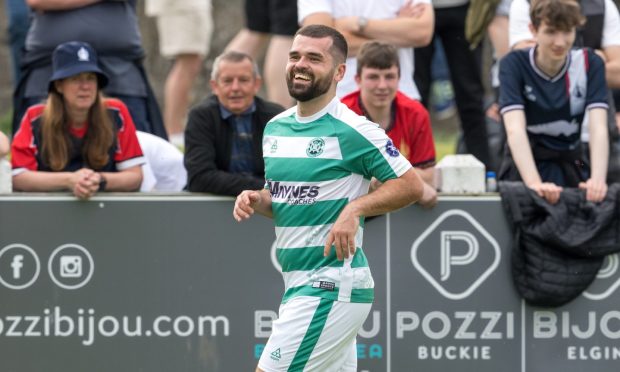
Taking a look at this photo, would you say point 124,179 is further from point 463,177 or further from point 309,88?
point 309,88

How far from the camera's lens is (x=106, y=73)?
9.29 m

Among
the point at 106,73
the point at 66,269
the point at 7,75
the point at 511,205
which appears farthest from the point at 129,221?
the point at 7,75

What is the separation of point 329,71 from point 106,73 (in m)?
3.26

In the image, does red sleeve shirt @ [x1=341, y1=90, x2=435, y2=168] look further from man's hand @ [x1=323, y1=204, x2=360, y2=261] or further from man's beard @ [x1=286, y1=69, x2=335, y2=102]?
man's hand @ [x1=323, y1=204, x2=360, y2=261]

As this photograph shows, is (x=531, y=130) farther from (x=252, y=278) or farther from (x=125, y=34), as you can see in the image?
(x=125, y=34)

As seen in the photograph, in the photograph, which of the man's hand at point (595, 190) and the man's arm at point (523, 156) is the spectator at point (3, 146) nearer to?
the man's arm at point (523, 156)

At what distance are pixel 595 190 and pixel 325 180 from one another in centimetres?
223

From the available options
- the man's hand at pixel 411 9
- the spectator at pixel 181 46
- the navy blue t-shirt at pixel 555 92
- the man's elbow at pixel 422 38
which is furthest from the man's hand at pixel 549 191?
the spectator at pixel 181 46

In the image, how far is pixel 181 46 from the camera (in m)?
11.2

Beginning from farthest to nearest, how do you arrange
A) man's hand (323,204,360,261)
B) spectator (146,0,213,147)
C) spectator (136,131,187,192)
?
spectator (146,0,213,147) < spectator (136,131,187,192) < man's hand (323,204,360,261)

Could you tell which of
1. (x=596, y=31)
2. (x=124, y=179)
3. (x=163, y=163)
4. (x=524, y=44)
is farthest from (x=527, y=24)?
(x=124, y=179)

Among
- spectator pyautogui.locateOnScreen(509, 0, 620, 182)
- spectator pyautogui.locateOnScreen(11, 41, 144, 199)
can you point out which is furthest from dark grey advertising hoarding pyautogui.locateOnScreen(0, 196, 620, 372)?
spectator pyautogui.locateOnScreen(509, 0, 620, 182)

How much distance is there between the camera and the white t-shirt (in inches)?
351

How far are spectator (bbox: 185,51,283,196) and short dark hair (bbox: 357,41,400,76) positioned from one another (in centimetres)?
59
